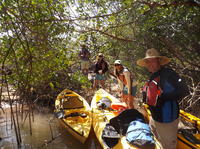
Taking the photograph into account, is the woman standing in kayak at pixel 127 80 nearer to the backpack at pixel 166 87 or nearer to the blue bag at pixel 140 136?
the blue bag at pixel 140 136

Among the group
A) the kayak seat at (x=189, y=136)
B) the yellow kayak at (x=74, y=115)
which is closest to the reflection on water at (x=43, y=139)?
the yellow kayak at (x=74, y=115)

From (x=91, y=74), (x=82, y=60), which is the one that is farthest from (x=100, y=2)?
(x=91, y=74)

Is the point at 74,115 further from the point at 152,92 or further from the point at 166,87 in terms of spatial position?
the point at 166,87

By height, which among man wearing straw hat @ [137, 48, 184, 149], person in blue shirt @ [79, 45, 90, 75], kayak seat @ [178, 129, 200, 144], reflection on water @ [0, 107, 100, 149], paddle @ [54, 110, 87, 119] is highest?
person in blue shirt @ [79, 45, 90, 75]

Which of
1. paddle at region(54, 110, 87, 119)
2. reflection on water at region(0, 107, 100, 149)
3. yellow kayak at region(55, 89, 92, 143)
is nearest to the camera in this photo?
yellow kayak at region(55, 89, 92, 143)

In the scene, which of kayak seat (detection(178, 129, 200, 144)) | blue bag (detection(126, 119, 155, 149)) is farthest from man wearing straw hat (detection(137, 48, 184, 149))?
kayak seat (detection(178, 129, 200, 144))

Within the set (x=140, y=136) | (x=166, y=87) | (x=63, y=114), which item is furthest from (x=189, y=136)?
(x=63, y=114)

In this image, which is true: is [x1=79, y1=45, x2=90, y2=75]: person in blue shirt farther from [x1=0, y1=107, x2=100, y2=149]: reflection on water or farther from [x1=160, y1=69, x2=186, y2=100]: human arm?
[x1=160, y1=69, x2=186, y2=100]: human arm

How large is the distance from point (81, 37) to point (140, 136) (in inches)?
180

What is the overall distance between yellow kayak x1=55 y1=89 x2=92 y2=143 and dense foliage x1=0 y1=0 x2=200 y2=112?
59 centimetres

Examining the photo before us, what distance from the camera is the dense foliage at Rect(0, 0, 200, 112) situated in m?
3.44

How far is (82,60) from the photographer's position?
8.06 m

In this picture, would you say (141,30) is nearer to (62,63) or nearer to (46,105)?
(62,63)

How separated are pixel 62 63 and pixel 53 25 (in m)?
1.11
